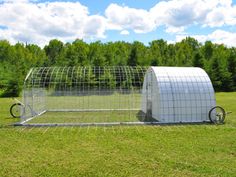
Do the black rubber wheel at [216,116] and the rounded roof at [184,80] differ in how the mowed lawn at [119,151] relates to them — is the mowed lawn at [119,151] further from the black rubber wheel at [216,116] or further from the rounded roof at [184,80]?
the rounded roof at [184,80]

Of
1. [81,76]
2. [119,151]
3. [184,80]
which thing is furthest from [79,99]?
[119,151]

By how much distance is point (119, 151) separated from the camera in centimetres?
920

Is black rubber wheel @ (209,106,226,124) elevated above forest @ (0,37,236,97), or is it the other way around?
forest @ (0,37,236,97)

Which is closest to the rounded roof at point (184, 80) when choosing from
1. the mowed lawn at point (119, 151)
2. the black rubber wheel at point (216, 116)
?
the black rubber wheel at point (216, 116)

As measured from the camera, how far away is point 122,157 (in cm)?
853

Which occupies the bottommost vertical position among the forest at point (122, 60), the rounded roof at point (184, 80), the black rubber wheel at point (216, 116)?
the black rubber wheel at point (216, 116)

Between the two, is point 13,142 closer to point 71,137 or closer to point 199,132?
point 71,137

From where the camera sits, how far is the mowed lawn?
24.3 ft

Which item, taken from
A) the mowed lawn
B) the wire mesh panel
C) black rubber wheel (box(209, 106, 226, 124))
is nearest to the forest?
the wire mesh panel

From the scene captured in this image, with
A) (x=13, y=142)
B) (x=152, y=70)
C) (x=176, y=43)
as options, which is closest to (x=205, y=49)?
(x=176, y=43)

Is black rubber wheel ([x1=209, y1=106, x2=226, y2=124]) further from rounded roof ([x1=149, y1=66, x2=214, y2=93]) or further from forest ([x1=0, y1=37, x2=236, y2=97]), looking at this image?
forest ([x1=0, y1=37, x2=236, y2=97])

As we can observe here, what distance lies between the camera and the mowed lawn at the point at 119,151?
7.41 metres

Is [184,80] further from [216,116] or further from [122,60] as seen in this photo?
[122,60]

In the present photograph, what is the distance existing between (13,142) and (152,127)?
5757 mm
